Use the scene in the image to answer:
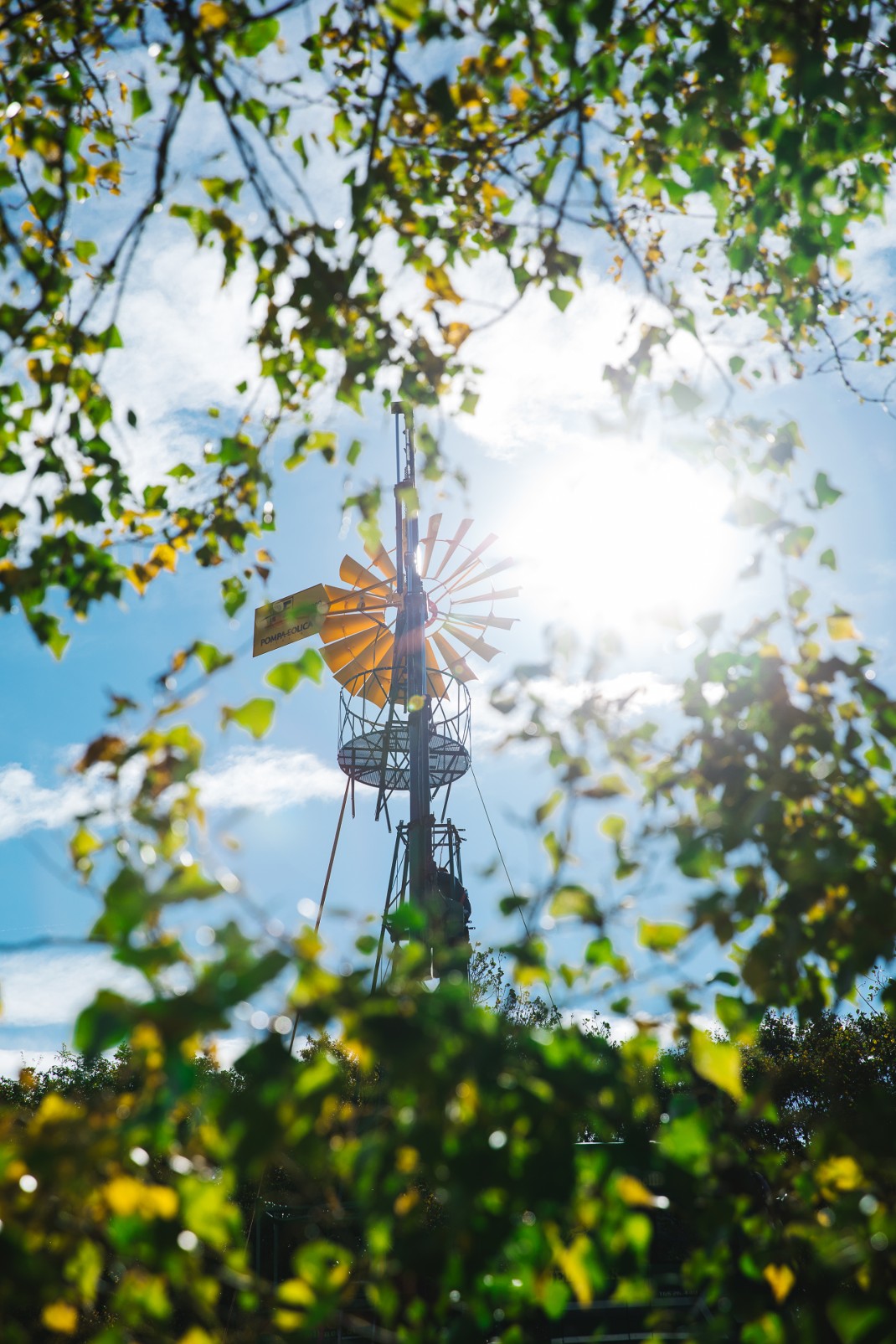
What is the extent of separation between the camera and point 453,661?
13836 millimetres

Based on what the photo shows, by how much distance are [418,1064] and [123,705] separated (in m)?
0.81

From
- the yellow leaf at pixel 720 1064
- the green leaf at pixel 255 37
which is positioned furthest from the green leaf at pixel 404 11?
the yellow leaf at pixel 720 1064

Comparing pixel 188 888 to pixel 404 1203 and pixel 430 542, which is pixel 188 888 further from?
pixel 430 542

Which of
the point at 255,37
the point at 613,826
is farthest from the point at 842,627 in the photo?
the point at 255,37

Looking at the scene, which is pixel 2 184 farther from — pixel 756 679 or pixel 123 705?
pixel 756 679

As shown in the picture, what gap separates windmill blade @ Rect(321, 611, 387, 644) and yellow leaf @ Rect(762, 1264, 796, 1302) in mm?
11634

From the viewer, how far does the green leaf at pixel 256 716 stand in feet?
4.49

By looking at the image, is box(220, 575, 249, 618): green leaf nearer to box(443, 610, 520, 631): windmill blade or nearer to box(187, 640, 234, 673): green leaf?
box(187, 640, 234, 673): green leaf

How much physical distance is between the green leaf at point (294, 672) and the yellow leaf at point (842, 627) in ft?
3.50

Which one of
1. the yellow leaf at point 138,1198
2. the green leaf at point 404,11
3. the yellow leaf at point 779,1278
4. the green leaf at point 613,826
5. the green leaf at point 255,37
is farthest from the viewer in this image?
the green leaf at point 255,37

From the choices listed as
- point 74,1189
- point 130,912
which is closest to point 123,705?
point 130,912

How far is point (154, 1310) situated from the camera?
1119mm

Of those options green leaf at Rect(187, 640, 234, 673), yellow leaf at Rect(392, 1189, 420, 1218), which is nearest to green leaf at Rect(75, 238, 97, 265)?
green leaf at Rect(187, 640, 234, 673)

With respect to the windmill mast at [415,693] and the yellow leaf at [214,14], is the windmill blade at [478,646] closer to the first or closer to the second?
the windmill mast at [415,693]
